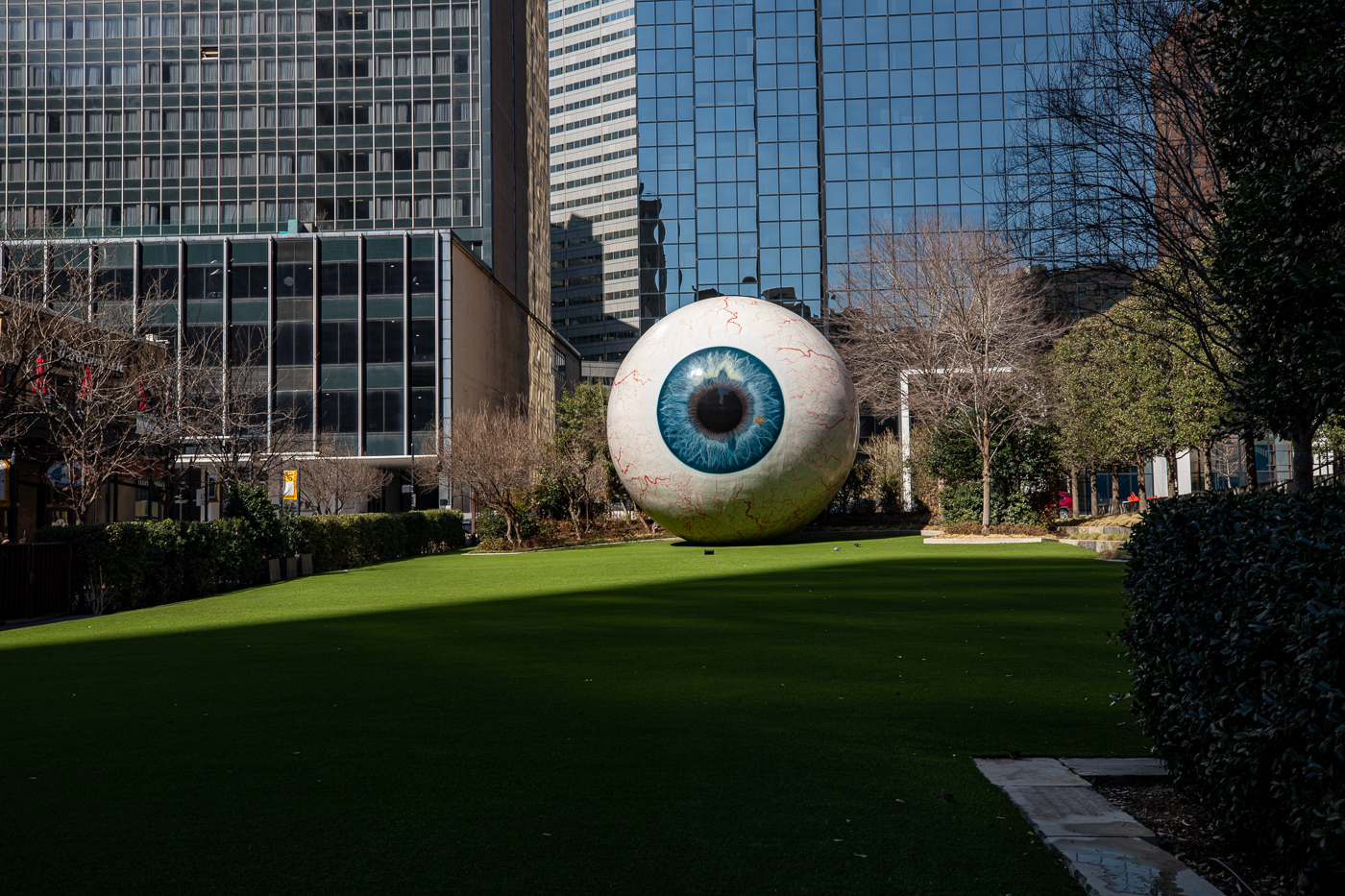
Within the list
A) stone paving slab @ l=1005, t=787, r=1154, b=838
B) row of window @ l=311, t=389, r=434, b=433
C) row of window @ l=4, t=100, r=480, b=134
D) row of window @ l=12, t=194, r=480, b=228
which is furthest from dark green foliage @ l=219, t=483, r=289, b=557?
row of window @ l=4, t=100, r=480, b=134

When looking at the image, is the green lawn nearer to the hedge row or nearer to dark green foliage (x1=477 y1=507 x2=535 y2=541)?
the hedge row

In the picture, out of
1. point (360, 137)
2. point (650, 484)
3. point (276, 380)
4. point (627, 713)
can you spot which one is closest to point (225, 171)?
point (360, 137)

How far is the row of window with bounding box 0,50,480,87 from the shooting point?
66.5m

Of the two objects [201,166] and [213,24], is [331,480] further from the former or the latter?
[213,24]

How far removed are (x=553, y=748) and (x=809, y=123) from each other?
7229 cm

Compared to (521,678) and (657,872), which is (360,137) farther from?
(657,872)

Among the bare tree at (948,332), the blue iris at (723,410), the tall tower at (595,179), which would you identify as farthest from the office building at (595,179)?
the blue iris at (723,410)

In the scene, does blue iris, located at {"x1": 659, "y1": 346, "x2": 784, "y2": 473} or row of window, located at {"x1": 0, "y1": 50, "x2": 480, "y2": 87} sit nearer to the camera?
blue iris, located at {"x1": 659, "y1": 346, "x2": 784, "y2": 473}

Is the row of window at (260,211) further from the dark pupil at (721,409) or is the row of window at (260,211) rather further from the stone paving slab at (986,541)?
the stone paving slab at (986,541)

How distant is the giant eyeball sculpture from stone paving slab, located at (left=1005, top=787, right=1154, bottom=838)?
64.3ft

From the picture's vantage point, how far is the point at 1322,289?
142 inches

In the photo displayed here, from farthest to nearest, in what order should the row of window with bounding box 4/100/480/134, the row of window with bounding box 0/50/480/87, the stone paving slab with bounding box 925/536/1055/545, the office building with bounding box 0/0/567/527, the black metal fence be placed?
the row of window with bounding box 4/100/480/134, the row of window with bounding box 0/50/480/87, the office building with bounding box 0/0/567/527, the stone paving slab with bounding box 925/536/1055/545, the black metal fence

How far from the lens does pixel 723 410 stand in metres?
24.2

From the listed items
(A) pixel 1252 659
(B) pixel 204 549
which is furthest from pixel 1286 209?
(B) pixel 204 549
